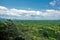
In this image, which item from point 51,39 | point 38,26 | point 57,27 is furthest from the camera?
point 57,27

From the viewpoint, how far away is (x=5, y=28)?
3785 millimetres

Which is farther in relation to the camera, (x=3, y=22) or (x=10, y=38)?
(x=3, y=22)

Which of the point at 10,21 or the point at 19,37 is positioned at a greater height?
the point at 10,21

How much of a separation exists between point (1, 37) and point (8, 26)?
308 millimetres

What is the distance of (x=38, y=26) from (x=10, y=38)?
3028 millimetres

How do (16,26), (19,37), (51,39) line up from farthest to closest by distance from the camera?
(51,39) < (16,26) < (19,37)

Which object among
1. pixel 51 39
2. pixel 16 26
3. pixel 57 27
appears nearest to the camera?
pixel 16 26

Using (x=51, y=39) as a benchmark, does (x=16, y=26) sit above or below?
above

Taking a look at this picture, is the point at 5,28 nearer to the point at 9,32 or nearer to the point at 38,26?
the point at 9,32

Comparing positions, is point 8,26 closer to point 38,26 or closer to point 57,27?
point 38,26

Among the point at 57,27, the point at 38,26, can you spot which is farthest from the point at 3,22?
the point at 57,27

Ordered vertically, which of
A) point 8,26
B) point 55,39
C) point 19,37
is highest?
point 8,26

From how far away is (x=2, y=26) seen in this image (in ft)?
12.5

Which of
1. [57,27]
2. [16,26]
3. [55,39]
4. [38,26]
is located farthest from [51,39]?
[16,26]
